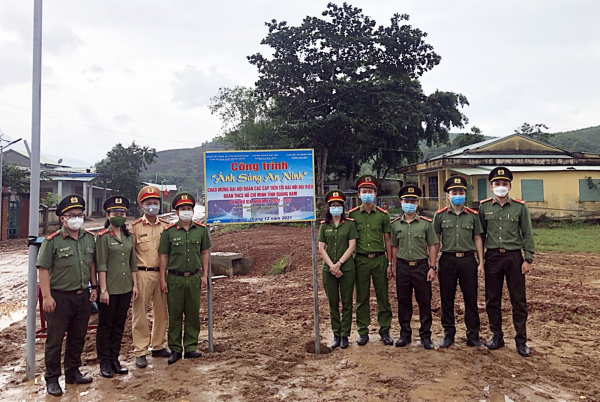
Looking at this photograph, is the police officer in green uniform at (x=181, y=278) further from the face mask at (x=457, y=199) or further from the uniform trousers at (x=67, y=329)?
the face mask at (x=457, y=199)

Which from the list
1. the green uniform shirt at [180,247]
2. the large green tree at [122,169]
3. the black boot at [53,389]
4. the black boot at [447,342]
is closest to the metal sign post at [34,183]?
the black boot at [53,389]

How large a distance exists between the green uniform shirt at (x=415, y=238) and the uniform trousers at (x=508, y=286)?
656mm

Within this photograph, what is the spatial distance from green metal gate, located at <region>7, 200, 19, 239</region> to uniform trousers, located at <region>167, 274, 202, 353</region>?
19.8 m

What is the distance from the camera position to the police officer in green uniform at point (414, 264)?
4.84m

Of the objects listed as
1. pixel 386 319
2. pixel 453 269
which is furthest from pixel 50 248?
pixel 453 269

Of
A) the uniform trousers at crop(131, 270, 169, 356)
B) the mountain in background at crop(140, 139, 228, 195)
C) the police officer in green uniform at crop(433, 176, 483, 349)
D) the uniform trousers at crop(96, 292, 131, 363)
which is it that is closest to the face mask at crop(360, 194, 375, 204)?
the police officer in green uniform at crop(433, 176, 483, 349)

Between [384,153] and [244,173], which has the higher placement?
[384,153]

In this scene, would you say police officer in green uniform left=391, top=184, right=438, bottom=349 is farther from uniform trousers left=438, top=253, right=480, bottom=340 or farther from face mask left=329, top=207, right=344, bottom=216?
face mask left=329, top=207, right=344, bottom=216

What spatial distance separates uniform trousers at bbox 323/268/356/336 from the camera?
4.94 m

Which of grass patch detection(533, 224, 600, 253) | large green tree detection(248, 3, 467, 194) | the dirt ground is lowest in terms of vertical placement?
the dirt ground

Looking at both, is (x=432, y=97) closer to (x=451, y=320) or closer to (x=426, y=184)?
(x=426, y=184)

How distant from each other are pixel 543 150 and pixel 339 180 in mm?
13704

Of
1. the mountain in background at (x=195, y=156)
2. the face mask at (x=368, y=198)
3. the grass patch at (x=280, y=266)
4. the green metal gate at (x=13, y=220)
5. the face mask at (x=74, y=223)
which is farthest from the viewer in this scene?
the mountain in background at (x=195, y=156)

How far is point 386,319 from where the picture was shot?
5.01m
